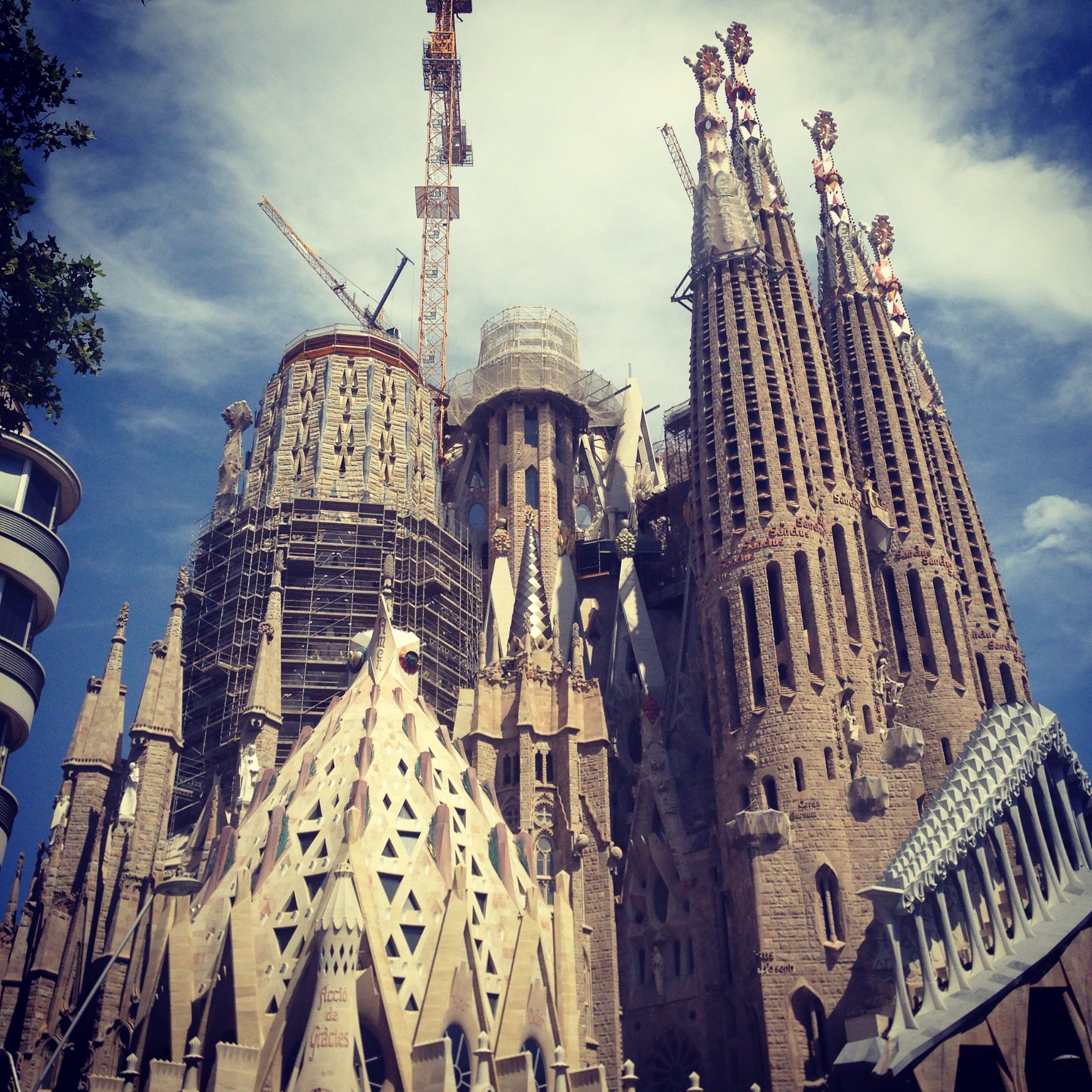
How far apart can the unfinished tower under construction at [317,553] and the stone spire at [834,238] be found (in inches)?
804

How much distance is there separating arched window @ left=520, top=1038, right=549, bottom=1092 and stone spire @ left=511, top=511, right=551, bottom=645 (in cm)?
1833

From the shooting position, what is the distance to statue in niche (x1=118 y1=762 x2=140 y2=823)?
38.8 metres

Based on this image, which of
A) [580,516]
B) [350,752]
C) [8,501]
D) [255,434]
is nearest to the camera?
[8,501]

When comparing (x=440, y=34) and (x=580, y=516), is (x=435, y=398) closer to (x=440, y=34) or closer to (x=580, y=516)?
(x=580, y=516)

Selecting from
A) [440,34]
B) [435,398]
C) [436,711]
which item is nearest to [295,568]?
[436,711]

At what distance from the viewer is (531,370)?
2336 inches

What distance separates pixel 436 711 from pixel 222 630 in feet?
27.6

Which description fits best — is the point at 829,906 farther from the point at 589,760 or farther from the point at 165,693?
the point at 165,693

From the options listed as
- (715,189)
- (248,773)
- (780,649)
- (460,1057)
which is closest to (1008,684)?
(780,649)

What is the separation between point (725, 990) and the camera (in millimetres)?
37938

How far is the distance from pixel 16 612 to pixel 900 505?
112 ft

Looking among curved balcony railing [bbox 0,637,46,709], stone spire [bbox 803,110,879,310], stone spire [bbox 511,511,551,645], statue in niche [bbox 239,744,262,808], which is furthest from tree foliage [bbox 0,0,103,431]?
stone spire [bbox 803,110,879,310]

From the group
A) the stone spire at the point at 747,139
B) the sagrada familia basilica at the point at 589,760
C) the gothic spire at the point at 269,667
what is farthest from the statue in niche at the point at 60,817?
the stone spire at the point at 747,139

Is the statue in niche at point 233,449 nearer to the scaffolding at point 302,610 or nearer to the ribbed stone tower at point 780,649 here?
the scaffolding at point 302,610
